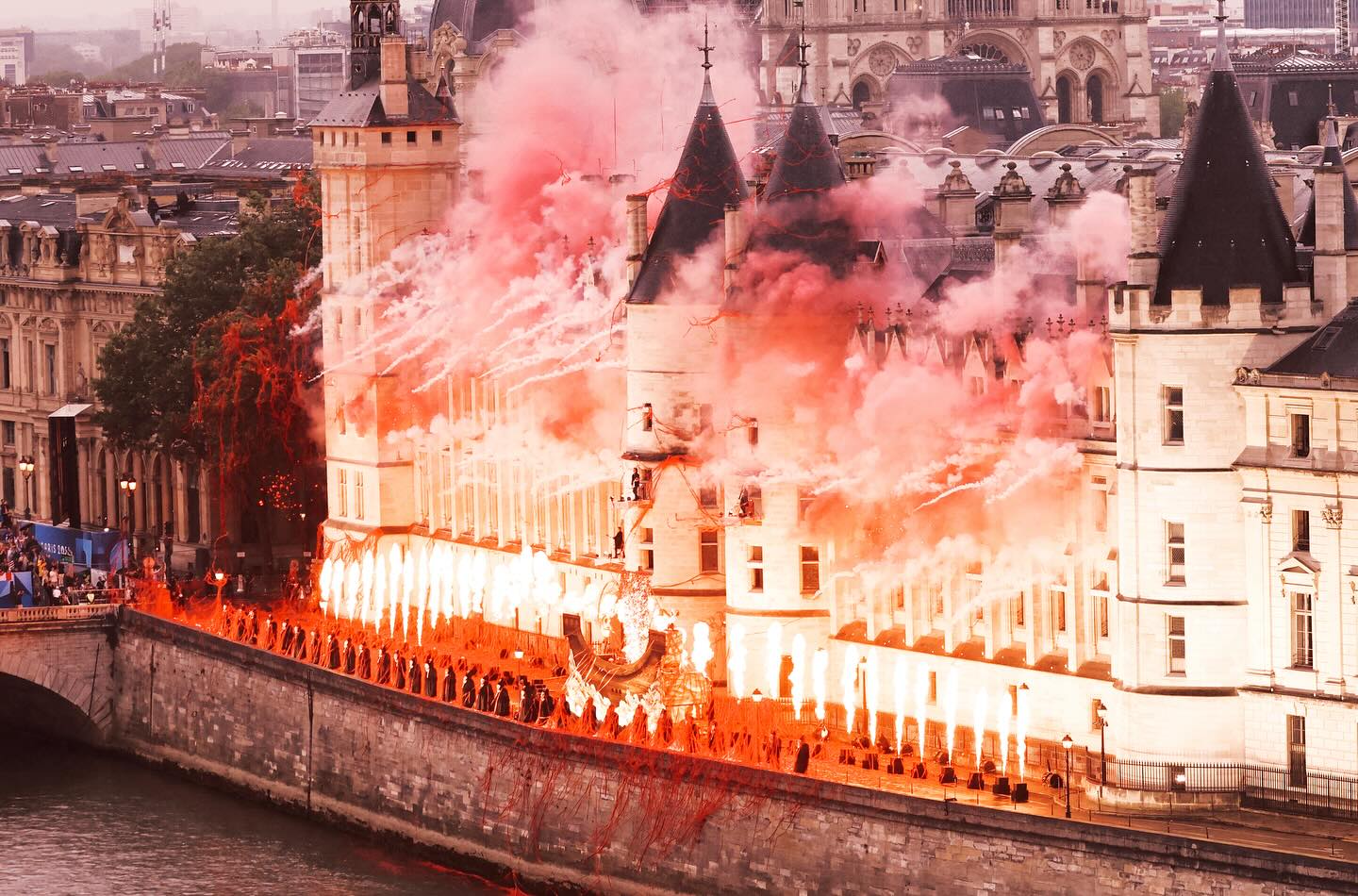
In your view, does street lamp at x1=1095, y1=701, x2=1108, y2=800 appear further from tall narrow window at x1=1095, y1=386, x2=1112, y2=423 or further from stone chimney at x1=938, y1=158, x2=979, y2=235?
stone chimney at x1=938, y1=158, x2=979, y2=235

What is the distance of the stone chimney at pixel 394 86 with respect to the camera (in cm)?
11362

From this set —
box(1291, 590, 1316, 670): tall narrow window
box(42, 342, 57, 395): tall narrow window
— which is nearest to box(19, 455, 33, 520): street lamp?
→ box(42, 342, 57, 395): tall narrow window

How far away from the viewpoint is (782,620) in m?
91.9

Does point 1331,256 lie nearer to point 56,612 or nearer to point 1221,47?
point 1221,47

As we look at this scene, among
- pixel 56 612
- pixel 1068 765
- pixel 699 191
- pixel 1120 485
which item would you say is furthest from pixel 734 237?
pixel 56 612

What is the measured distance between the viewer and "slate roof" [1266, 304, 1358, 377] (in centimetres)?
7800

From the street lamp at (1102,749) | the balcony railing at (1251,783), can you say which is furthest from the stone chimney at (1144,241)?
the balcony railing at (1251,783)

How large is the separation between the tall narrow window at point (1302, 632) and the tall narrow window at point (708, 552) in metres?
19.0

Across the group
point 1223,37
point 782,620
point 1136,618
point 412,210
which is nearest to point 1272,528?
point 1136,618

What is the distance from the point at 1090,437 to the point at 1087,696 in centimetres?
526

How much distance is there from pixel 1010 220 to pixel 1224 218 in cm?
1119

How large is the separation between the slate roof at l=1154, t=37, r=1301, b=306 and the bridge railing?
136 ft

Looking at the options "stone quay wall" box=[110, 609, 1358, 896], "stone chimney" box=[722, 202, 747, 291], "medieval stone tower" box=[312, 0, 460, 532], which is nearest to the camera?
"stone quay wall" box=[110, 609, 1358, 896]

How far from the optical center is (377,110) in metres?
114
